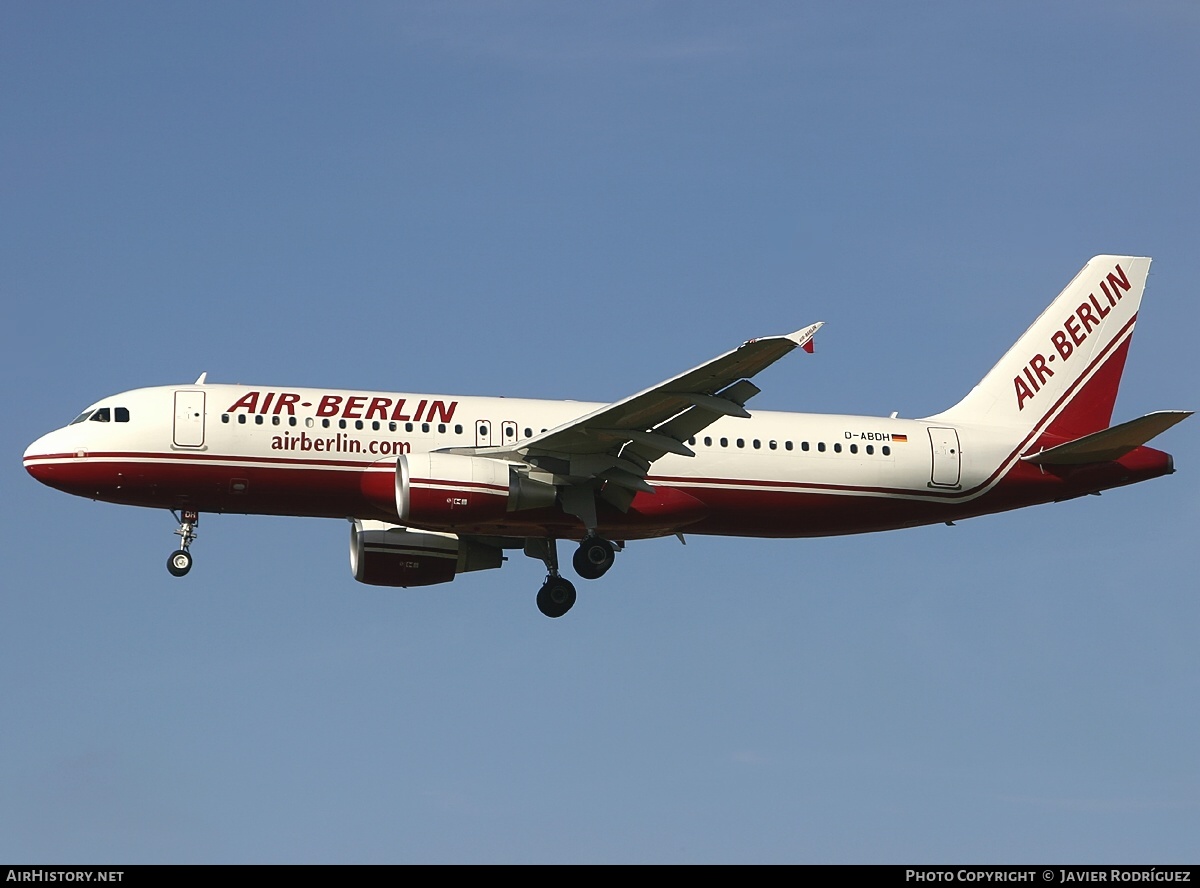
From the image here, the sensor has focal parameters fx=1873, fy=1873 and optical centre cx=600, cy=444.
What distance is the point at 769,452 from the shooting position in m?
45.5

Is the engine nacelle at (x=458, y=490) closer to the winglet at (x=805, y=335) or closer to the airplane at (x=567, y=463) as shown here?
the airplane at (x=567, y=463)

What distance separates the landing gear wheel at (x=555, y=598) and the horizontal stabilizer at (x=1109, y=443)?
12.0 meters

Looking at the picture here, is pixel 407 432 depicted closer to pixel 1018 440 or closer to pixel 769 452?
pixel 769 452

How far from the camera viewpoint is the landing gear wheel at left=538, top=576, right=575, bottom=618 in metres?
46.2

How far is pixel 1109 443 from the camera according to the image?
45625mm

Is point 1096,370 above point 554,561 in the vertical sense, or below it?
above

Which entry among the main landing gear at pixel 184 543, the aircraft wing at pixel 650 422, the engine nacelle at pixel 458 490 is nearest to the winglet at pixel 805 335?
the aircraft wing at pixel 650 422

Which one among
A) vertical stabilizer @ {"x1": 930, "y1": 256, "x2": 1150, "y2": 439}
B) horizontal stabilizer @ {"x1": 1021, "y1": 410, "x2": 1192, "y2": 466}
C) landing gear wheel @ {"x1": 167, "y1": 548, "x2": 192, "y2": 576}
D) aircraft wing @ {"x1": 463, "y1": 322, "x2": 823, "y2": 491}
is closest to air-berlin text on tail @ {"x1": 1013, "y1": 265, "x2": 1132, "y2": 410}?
vertical stabilizer @ {"x1": 930, "y1": 256, "x2": 1150, "y2": 439}

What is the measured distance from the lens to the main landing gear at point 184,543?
43.7m

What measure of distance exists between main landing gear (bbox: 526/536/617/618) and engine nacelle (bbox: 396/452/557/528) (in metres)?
2.12
